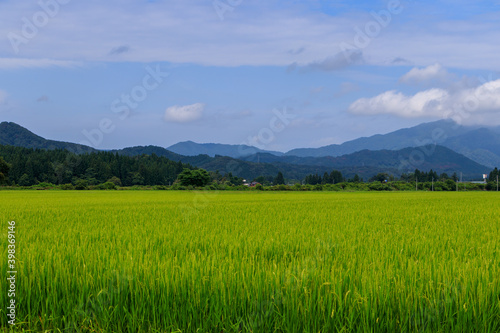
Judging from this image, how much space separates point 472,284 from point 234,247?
2993mm

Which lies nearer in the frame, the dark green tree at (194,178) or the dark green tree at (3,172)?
the dark green tree at (3,172)

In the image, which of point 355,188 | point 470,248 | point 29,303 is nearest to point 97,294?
point 29,303

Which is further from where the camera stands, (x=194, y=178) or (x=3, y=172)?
(x=194, y=178)

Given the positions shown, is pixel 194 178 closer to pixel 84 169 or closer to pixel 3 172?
pixel 3 172

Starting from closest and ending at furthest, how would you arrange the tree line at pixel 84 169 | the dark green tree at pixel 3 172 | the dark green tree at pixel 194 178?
the dark green tree at pixel 3 172 → the dark green tree at pixel 194 178 → the tree line at pixel 84 169

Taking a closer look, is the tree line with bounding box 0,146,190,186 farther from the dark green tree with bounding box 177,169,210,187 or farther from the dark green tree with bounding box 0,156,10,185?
the dark green tree with bounding box 177,169,210,187

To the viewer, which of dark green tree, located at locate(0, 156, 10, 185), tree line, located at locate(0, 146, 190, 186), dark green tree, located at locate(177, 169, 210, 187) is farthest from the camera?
tree line, located at locate(0, 146, 190, 186)

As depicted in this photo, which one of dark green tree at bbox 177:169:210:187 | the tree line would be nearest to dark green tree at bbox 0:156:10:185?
the tree line

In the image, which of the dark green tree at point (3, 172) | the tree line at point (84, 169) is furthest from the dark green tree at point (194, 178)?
the dark green tree at point (3, 172)

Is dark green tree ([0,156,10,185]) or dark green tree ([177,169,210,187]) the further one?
dark green tree ([177,169,210,187])

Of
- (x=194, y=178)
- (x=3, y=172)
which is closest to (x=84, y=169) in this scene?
(x=3, y=172)

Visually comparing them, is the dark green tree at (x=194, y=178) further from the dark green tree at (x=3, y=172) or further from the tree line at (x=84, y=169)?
the dark green tree at (x=3, y=172)

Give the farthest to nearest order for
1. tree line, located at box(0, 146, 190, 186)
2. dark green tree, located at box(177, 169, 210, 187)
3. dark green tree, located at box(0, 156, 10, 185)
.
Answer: tree line, located at box(0, 146, 190, 186)
dark green tree, located at box(177, 169, 210, 187)
dark green tree, located at box(0, 156, 10, 185)

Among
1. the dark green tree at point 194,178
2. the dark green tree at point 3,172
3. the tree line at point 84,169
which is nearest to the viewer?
the dark green tree at point 3,172
